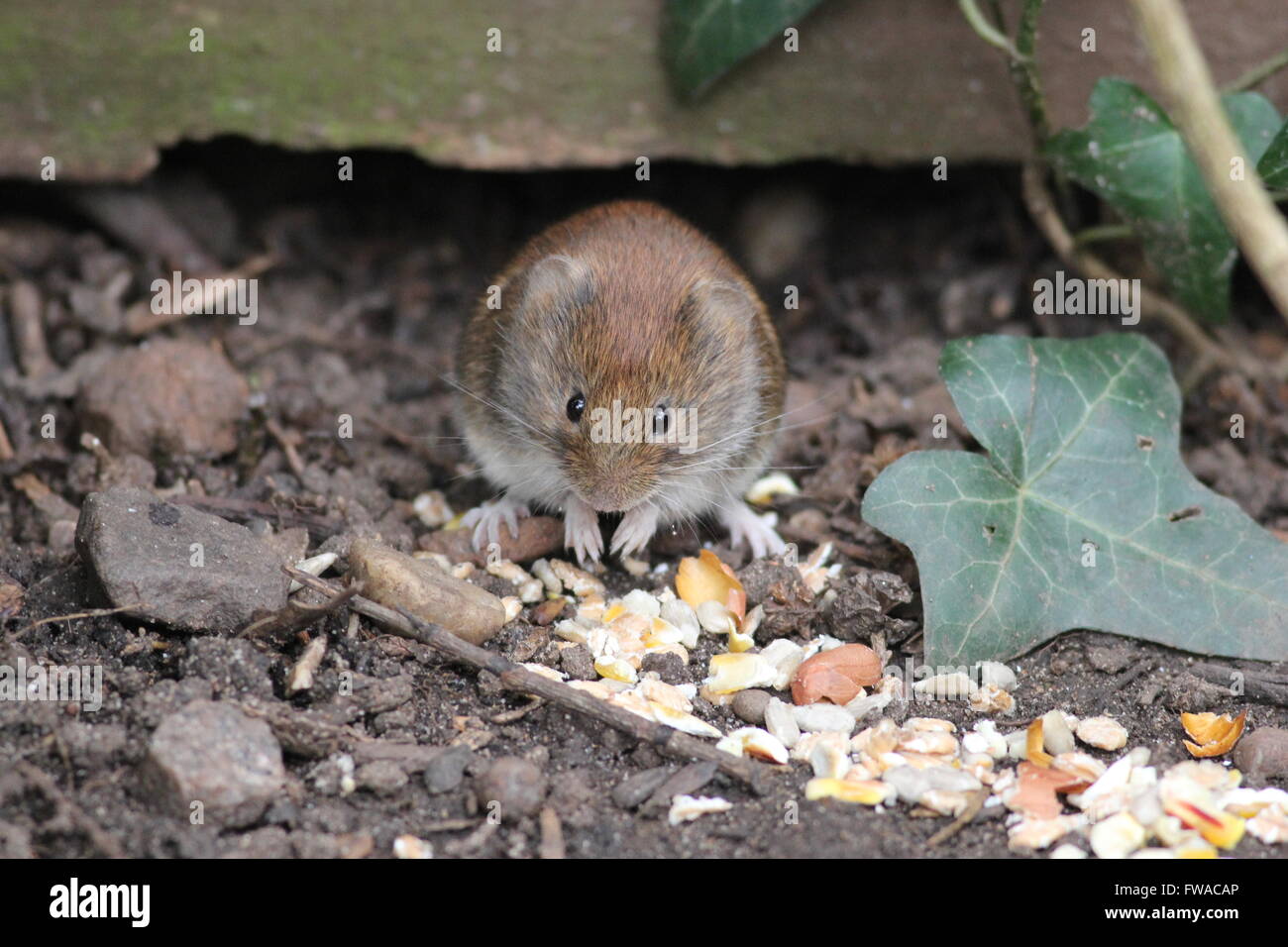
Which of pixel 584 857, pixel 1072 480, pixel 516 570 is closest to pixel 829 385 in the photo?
pixel 1072 480

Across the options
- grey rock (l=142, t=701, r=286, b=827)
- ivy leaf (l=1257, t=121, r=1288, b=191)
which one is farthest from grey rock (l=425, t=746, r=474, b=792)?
ivy leaf (l=1257, t=121, r=1288, b=191)

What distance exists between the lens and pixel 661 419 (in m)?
4.62

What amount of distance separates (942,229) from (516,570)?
370 centimetres

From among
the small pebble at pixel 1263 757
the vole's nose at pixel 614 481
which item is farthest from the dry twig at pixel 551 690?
the small pebble at pixel 1263 757

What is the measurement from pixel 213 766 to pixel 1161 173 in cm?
419

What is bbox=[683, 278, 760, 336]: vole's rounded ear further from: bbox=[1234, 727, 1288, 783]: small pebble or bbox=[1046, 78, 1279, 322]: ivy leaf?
bbox=[1234, 727, 1288, 783]: small pebble

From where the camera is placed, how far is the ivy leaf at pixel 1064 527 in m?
4.34

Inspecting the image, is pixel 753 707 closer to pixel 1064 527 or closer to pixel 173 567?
pixel 1064 527

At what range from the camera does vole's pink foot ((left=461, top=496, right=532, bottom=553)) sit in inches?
193

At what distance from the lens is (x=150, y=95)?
232 inches

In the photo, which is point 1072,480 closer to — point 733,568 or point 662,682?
point 733,568

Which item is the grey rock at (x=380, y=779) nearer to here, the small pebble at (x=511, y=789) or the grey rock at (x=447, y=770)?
the grey rock at (x=447, y=770)

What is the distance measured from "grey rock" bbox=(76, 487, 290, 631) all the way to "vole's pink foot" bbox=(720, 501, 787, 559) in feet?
6.30

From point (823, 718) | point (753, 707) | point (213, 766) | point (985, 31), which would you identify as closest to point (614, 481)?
point (753, 707)
